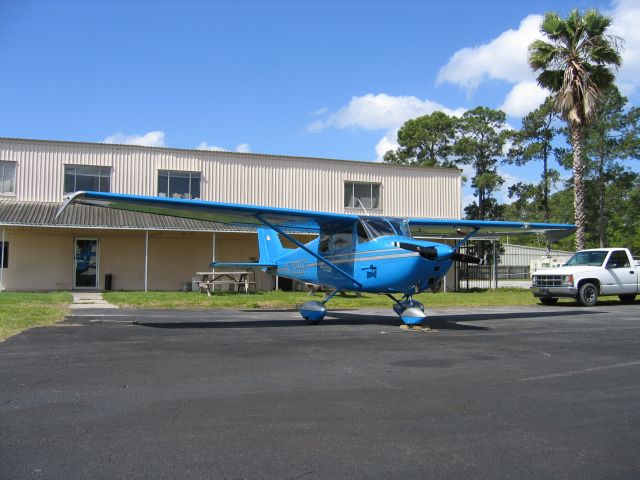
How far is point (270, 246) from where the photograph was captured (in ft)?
51.1

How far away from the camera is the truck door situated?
18.3m

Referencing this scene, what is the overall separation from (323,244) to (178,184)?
48.6 feet

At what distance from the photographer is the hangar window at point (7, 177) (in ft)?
77.2

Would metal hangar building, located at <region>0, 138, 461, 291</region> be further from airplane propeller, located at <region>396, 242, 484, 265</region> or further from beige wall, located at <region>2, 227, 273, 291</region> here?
airplane propeller, located at <region>396, 242, 484, 265</region>

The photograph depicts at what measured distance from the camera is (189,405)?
193 inches

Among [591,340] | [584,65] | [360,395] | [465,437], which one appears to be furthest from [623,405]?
[584,65]

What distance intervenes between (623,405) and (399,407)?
2085mm

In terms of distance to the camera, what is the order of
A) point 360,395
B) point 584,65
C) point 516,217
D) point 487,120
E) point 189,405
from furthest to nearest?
point 516,217 → point 487,120 → point 584,65 → point 360,395 → point 189,405

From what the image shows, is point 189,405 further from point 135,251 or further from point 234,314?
point 135,251

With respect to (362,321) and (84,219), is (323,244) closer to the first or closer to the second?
(362,321)

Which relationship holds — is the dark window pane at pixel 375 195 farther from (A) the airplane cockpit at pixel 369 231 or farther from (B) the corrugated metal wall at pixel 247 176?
(A) the airplane cockpit at pixel 369 231

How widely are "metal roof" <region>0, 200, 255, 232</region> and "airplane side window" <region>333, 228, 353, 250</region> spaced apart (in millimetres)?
8305

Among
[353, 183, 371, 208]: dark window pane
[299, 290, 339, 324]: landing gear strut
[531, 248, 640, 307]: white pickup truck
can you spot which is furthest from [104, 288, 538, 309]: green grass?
[353, 183, 371, 208]: dark window pane

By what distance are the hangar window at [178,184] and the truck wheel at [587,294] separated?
54.5ft
